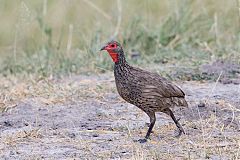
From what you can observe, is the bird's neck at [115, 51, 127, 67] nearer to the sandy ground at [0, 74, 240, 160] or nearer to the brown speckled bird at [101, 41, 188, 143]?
the brown speckled bird at [101, 41, 188, 143]

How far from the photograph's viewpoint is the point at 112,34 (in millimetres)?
11031

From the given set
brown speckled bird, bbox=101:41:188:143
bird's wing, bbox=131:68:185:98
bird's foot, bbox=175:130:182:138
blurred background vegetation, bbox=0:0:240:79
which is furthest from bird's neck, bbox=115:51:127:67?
blurred background vegetation, bbox=0:0:240:79

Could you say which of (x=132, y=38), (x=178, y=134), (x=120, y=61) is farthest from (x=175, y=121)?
(x=132, y=38)

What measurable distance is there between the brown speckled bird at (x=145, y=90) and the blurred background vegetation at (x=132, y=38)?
2.05 m

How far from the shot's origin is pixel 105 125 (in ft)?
24.9

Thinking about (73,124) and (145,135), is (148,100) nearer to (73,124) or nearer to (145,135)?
(145,135)

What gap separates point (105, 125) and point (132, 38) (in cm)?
342

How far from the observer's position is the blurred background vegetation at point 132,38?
9.88 metres

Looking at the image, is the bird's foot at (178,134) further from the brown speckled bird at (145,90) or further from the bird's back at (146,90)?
the bird's back at (146,90)

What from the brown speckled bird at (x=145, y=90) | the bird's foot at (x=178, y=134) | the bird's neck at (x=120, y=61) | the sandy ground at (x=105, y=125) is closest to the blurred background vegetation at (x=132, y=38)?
the sandy ground at (x=105, y=125)

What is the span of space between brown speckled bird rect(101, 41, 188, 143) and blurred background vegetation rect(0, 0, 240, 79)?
6.74ft

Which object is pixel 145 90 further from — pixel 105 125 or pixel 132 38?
pixel 132 38

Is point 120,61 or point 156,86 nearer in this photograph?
point 156,86

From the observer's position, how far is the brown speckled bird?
7020 mm
